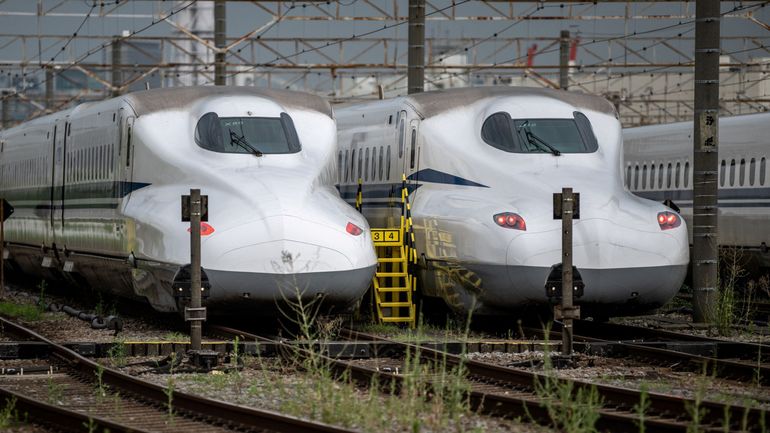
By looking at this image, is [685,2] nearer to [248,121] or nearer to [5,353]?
[248,121]

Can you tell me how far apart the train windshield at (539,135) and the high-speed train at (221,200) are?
208 cm

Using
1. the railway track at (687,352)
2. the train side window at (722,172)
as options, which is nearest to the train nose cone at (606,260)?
the railway track at (687,352)

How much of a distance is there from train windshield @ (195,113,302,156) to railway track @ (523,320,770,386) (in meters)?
3.75

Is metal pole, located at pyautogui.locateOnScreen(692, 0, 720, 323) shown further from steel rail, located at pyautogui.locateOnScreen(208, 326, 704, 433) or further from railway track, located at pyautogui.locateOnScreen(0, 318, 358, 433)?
railway track, located at pyautogui.locateOnScreen(0, 318, 358, 433)

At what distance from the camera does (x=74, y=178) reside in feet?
75.0

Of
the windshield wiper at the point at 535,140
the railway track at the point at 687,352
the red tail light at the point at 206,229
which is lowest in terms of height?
the railway track at the point at 687,352

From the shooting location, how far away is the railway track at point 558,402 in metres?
10.5

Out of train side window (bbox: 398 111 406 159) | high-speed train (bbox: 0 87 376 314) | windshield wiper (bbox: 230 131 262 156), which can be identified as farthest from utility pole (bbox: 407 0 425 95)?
windshield wiper (bbox: 230 131 262 156)

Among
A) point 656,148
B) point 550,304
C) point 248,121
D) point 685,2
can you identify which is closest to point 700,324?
point 550,304

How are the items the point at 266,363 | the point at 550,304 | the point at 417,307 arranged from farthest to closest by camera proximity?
the point at 417,307 → the point at 550,304 → the point at 266,363

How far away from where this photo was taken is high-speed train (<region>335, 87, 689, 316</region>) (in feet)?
56.0

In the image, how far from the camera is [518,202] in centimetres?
1756

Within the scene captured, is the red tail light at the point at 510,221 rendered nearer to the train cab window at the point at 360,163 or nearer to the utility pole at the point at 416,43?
the train cab window at the point at 360,163

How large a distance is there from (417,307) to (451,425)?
1063 cm
